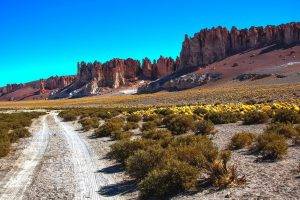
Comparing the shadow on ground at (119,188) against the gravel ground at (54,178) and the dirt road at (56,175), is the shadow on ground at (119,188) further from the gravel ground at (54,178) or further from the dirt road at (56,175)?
the gravel ground at (54,178)

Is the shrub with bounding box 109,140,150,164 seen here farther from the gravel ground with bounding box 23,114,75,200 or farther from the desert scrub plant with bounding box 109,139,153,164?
the gravel ground with bounding box 23,114,75,200

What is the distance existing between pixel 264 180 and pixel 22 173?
8.63 meters

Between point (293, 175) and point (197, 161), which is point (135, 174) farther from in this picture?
point (293, 175)

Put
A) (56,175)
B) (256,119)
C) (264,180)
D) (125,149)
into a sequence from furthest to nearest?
1. (256,119)
2. (125,149)
3. (56,175)
4. (264,180)

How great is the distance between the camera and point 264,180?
12492 mm

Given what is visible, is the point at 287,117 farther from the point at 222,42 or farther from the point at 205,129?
the point at 222,42

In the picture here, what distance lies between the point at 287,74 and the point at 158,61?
3534 inches

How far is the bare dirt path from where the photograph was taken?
45.2ft

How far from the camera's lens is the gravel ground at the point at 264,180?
11.0m

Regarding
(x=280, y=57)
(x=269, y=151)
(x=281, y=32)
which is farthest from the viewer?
(x=281, y=32)

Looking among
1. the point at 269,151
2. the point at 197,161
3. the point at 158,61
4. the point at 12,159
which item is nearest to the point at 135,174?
the point at 197,161

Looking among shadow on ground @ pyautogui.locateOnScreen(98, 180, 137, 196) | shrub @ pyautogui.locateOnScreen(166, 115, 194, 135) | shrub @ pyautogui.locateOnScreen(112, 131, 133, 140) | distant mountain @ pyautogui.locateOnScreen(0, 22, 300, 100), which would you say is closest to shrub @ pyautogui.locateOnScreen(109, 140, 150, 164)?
shadow on ground @ pyautogui.locateOnScreen(98, 180, 137, 196)

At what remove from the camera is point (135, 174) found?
47.5 feet

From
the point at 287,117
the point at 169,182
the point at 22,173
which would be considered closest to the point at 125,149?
the point at 22,173
